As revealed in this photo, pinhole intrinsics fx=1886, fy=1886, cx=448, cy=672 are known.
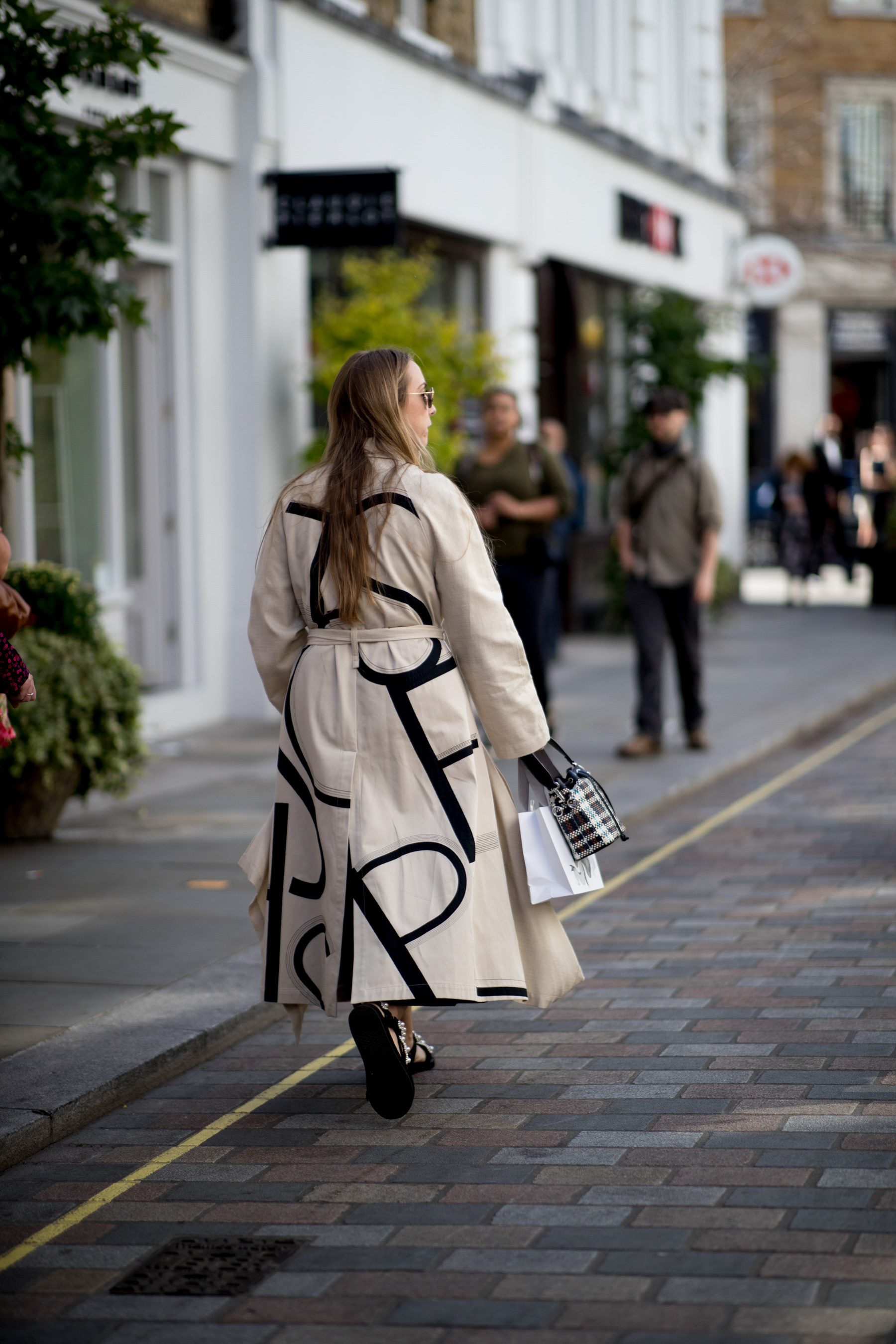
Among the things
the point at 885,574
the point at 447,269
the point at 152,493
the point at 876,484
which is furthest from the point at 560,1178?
the point at 876,484

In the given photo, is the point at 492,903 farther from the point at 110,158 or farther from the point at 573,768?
the point at 110,158

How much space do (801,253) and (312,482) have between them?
33309mm

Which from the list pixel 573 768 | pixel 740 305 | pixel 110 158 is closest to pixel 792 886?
pixel 573 768

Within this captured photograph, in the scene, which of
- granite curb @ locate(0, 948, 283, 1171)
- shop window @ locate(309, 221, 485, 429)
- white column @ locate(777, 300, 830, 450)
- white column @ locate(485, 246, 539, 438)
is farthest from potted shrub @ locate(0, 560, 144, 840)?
white column @ locate(777, 300, 830, 450)

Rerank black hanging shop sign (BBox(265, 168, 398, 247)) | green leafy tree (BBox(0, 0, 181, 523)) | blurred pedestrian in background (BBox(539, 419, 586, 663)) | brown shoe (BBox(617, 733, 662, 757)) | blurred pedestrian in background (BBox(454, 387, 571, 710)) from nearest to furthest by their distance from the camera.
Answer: green leafy tree (BBox(0, 0, 181, 523))
blurred pedestrian in background (BBox(454, 387, 571, 710))
brown shoe (BBox(617, 733, 662, 757))
black hanging shop sign (BBox(265, 168, 398, 247))
blurred pedestrian in background (BBox(539, 419, 586, 663))

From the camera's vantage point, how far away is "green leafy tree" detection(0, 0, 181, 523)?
7109 millimetres

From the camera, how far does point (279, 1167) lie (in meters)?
4.41

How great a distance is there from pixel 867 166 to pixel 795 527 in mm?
16222

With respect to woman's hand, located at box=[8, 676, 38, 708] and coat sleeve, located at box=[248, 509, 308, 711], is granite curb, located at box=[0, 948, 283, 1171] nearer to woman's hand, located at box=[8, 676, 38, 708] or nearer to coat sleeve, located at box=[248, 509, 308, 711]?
woman's hand, located at box=[8, 676, 38, 708]

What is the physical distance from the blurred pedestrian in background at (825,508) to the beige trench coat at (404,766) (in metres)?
18.6

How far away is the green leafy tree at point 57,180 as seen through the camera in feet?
23.3

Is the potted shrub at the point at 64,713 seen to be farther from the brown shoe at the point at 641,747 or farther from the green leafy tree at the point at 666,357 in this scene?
the green leafy tree at the point at 666,357

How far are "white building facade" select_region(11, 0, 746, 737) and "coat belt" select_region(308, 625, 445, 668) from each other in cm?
595

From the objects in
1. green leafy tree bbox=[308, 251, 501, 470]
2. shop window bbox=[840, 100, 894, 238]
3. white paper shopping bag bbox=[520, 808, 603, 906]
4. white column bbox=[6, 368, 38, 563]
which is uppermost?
shop window bbox=[840, 100, 894, 238]
